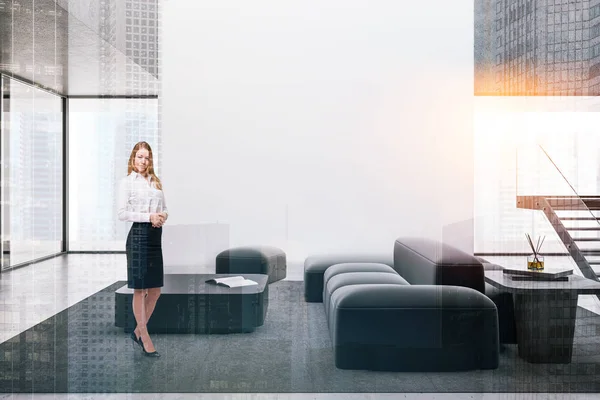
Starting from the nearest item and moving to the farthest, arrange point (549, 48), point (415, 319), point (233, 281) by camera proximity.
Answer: point (415, 319) → point (233, 281) → point (549, 48)

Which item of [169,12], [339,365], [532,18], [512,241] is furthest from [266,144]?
[532,18]

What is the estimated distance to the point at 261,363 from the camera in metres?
2.61

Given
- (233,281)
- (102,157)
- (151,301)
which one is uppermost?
(102,157)

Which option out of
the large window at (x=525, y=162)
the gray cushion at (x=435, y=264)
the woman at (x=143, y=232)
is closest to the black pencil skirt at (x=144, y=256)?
the woman at (x=143, y=232)

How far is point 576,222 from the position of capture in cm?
275

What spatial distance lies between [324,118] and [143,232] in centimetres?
120

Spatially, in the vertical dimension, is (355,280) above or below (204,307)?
above

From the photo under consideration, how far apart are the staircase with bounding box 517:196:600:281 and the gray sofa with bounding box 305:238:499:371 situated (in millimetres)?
581

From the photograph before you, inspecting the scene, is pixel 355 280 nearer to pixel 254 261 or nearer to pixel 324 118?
pixel 254 261

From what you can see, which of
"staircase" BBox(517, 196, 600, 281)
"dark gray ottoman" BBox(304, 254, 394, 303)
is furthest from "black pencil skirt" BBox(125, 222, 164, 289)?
"staircase" BBox(517, 196, 600, 281)

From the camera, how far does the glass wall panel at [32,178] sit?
2785 millimetres

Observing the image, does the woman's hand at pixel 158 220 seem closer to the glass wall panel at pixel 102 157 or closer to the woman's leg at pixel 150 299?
the glass wall panel at pixel 102 157

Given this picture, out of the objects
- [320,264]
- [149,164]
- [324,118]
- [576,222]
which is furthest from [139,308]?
[576,222]

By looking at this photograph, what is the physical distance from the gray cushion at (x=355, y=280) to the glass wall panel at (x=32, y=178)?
64.2 inches
